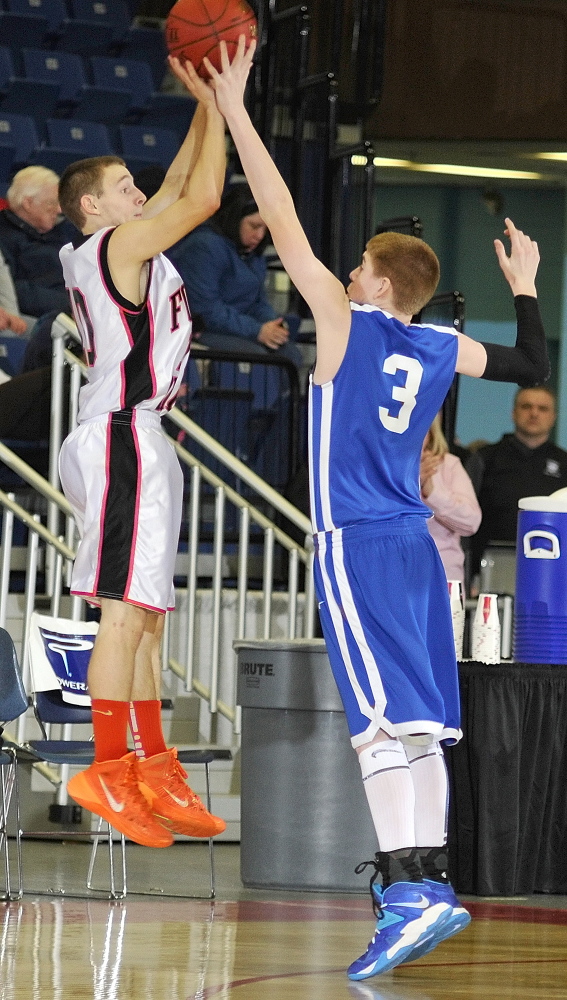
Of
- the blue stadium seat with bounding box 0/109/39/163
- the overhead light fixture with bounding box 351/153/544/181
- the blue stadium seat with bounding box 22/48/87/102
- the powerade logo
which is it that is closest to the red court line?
the powerade logo

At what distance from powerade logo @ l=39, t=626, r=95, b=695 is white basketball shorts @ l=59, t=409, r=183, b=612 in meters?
1.53

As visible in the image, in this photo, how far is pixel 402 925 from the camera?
401cm

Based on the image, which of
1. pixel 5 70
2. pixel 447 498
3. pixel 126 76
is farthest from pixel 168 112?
pixel 447 498

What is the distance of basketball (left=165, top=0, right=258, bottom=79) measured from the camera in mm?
4398

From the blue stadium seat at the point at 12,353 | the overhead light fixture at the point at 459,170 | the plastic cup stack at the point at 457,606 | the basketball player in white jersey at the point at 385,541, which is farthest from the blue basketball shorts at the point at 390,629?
the overhead light fixture at the point at 459,170

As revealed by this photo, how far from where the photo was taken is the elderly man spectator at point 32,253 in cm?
862

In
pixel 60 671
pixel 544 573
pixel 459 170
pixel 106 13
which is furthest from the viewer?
pixel 459 170

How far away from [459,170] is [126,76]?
383 cm

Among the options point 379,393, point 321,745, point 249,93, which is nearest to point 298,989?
point 379,393

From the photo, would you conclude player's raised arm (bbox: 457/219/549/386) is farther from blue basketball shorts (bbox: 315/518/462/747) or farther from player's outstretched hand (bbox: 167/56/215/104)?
player's outstretched hand (bbox: 167/56/215/104)

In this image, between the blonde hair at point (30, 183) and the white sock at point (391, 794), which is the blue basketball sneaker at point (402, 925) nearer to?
the white sock at point (391, 794)

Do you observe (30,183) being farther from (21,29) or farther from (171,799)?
(171,799)

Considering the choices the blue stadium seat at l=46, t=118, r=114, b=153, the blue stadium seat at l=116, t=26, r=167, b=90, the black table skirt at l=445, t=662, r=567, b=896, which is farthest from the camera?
the blue stadium seat at l=116, t=26, r=167, b=90

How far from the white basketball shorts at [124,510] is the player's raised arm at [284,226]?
740 millimetres
